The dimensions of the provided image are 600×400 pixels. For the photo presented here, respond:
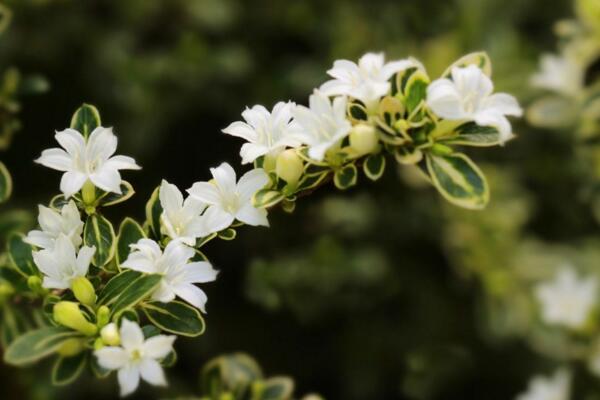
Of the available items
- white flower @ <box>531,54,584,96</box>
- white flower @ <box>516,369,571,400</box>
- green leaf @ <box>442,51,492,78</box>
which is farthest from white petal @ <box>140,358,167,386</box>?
white flower @ <box>531,54,584,96</box>

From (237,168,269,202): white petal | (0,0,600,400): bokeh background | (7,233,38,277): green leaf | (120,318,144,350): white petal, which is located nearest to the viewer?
(120,318,144,350): white petal

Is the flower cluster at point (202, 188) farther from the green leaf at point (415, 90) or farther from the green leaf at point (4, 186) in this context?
the green leaf at point (4, 186)

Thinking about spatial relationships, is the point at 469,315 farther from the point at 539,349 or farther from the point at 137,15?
the point at 137,15

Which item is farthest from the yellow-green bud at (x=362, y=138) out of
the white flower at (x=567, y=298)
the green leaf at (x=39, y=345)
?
the white flower at (x=567, y=298)

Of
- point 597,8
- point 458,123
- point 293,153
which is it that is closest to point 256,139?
point 293,153

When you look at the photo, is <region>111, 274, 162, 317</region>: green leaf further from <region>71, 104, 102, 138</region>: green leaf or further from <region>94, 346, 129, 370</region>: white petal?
<region>71, 104, 102, 138</region>: green leaf
